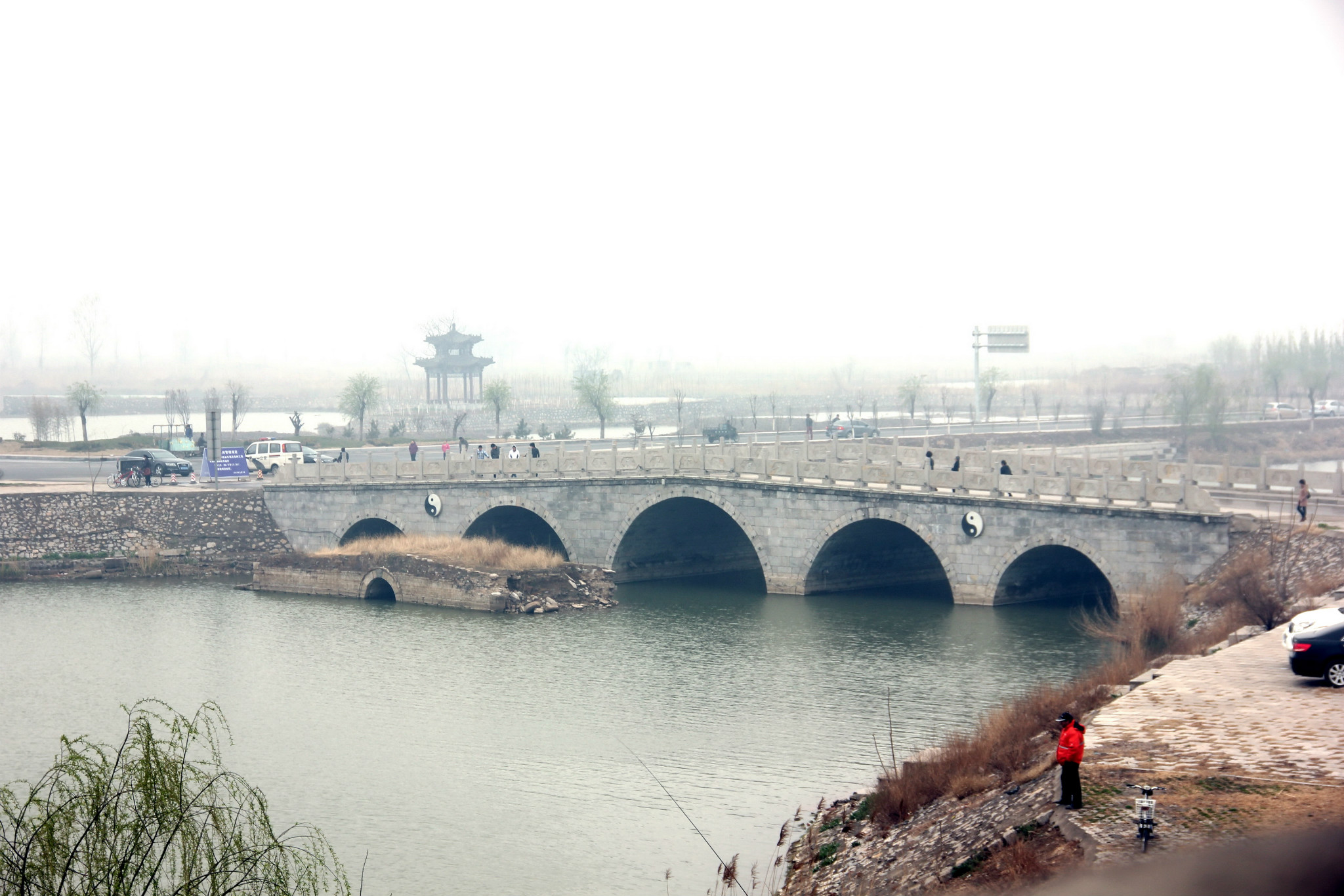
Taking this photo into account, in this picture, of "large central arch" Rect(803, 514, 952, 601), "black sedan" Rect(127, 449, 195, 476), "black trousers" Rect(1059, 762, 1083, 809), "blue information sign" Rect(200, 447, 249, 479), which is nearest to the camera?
"black trousers" Rect(1059, 762, 1083, 809)

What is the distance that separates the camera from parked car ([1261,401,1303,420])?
8931 cm

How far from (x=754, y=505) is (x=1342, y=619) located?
80.2ft

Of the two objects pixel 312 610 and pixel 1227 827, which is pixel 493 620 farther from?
pixel 1227 827

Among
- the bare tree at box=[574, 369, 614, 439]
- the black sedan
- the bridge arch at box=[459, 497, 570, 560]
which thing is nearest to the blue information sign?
the black sedan

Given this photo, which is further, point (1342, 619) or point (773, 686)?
point (773, 686)

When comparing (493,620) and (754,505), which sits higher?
(754,505)

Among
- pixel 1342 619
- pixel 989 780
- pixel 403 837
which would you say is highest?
pixel 1342 619

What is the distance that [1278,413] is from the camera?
92.1 metres

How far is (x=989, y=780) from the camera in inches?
734

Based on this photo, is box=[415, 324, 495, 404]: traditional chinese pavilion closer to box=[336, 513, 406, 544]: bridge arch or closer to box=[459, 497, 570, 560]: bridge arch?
box=[336, 513, 406, 544]: bridge arch

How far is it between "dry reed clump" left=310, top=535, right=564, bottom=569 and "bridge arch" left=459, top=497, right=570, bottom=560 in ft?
1.82

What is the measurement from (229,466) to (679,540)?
22.8 meters

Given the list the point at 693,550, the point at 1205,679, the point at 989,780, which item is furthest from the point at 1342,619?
the point at 693,550

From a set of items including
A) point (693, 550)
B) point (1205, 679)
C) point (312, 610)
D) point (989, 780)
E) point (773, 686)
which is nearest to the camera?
point (989, 780)
